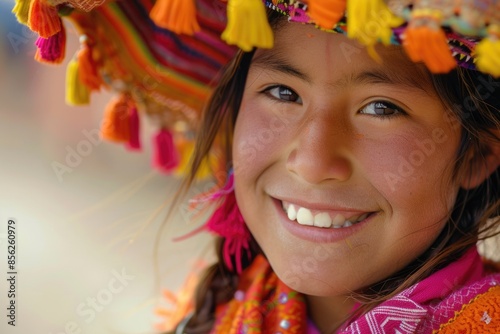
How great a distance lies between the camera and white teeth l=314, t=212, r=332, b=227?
3.94ft

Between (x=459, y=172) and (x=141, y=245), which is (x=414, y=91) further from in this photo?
(x=141, y=245)

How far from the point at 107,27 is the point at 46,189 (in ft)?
7.70

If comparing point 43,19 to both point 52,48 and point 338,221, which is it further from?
point 338,221

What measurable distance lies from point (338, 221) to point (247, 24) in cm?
44

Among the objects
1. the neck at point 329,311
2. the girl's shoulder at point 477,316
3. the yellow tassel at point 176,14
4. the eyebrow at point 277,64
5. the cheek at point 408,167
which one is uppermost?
the yellow tassel at point 176,14

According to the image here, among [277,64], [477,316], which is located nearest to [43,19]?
[277,64]

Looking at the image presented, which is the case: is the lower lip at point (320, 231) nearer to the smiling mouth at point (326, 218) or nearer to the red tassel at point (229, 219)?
the smiling mouth at point (326, 218)

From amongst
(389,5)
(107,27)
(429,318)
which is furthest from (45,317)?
(389,5)

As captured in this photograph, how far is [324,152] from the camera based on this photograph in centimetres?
112

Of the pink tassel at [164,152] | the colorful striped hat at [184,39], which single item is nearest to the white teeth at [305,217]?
the colorful striped hat at [184,39]

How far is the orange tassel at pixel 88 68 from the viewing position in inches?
56.5

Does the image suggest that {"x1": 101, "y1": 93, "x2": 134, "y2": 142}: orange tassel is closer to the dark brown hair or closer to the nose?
the dark brown hair

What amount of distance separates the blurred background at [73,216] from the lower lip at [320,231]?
48cm

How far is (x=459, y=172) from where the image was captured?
1211mm
